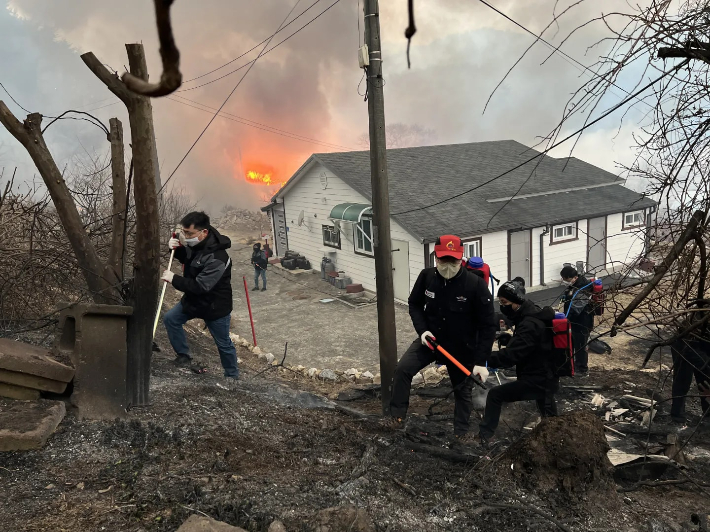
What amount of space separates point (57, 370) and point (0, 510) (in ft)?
4.00

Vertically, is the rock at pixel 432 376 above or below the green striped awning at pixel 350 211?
Result: below

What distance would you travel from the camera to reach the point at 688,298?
3.04 meters

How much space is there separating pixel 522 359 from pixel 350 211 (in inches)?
503

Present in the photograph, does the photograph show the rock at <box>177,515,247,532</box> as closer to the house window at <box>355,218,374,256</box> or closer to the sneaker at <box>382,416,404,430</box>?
the sneaker at <box>382,416,404,430</box>

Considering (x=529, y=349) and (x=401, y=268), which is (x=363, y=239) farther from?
(x=529, y=349)

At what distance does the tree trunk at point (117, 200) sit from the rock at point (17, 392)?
1.11 m

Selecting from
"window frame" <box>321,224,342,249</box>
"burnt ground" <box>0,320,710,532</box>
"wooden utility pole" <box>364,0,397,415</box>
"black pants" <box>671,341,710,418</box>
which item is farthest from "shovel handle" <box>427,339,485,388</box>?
"window frame" <box>321,224,342,249</box>

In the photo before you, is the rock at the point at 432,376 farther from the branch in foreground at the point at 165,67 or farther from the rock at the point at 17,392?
the branch in foreground at the point at 165,67

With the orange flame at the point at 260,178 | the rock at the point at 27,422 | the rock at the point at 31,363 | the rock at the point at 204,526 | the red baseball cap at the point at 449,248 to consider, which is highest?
the orange flame at the point at 260,178

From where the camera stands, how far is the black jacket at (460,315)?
16.3 feet

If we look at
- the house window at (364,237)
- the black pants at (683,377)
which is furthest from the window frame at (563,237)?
the black pants at (683,377)

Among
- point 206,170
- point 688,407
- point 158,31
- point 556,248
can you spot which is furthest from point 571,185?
point 206,170

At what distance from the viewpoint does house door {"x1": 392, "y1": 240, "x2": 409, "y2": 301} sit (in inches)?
614

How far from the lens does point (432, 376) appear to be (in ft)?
31.0
